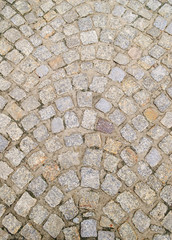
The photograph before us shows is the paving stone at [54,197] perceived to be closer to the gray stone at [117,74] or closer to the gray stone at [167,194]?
the gray stone at [167,194]

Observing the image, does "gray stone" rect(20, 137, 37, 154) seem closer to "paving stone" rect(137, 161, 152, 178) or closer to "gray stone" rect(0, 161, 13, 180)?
"gray stone" rect(0, 161, 13, 180)

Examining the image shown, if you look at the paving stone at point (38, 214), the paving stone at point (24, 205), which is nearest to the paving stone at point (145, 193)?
the paving stone at point (38, 214)

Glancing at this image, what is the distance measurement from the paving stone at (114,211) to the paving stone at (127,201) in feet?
0.20

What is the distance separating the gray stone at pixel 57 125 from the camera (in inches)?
129

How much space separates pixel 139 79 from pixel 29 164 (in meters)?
1.97

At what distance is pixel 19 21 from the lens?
3902 mm

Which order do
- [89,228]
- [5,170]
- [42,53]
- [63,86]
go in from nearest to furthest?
[89,228] < [5,170] < [63,86] < [42,53]

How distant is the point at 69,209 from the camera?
2.99m

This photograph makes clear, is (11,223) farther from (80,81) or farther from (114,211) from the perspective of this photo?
(80,81)

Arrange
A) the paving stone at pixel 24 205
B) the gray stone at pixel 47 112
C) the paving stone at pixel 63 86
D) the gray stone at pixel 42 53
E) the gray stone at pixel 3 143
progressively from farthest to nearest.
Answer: the gray stone at pixel 42 53 < the paving stone at pixel 63 86 < the gray stone at pixel 47 112 < the gray stone at pixel 3 143 < the paving stone at pixel 24 205

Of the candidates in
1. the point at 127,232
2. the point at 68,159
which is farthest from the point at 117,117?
the point at 127,232

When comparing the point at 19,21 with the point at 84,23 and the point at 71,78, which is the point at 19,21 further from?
the point at 71,78

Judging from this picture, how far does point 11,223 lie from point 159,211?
185cm

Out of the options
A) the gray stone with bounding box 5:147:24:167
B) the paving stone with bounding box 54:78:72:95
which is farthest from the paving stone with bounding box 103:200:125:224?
the paving stone with bounding box 54:78:72:95
